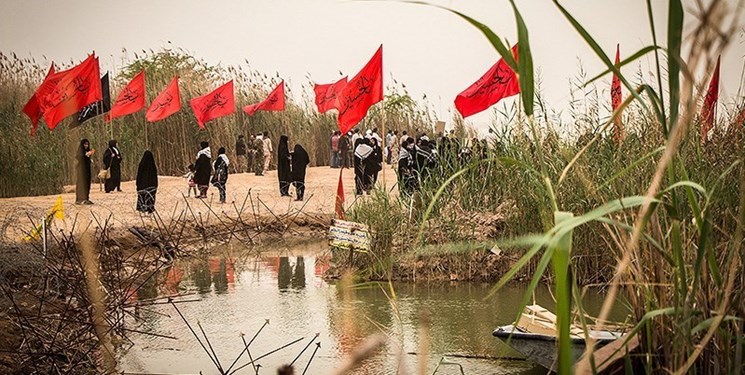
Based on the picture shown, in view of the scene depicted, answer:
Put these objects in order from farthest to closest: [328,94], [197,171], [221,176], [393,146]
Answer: [393,146] → [328,94] → [197,171] → [221,176]

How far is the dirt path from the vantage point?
14.0 meters

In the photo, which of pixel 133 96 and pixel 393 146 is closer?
pixel 133 96

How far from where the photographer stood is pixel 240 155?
24.3 meters

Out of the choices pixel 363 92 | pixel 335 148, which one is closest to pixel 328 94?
pixel 335 148

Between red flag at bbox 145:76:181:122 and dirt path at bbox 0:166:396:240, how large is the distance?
1385 mm

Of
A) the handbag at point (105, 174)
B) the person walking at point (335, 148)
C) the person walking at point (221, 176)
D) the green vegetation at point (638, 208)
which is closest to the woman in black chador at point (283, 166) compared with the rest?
the person walking at point (221, 176)

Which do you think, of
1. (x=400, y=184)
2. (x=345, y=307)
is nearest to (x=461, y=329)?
(x=345, y=307)

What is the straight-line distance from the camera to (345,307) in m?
8.61

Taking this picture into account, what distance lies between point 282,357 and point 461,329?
1563 millimetres

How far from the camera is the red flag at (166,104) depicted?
795 inches

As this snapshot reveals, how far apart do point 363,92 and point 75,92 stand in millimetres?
5297

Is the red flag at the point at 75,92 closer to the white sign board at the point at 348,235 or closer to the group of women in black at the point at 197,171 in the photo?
the group of women in black at the point at 197,171

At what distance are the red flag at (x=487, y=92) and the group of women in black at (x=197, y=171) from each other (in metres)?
4.61

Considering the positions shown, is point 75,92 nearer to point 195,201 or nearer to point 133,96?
point 133,96
